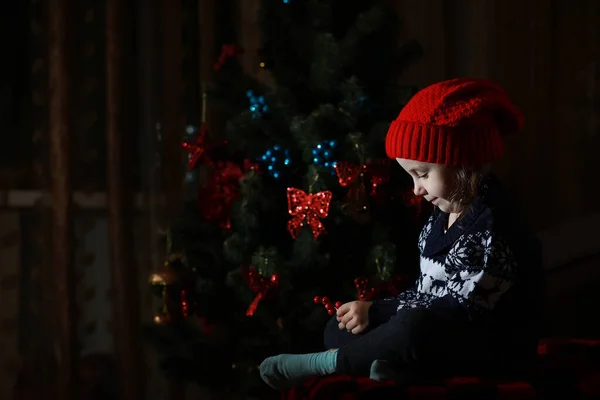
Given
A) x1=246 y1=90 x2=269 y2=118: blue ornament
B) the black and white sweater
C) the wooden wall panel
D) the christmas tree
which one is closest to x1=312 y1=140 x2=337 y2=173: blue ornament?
the christmas tree

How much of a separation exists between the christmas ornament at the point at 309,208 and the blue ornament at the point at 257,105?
21 cm

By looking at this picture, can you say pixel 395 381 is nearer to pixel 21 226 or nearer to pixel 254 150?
pixel 254 150

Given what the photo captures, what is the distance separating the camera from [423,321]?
117cm

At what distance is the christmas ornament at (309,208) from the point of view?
1.60 meters

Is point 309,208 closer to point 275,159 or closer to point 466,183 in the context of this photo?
point 275,159

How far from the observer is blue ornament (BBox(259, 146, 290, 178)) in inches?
67.1

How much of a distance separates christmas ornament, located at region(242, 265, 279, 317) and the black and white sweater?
1.37ft

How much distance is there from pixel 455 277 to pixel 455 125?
0.26 m

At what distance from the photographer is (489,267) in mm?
1198

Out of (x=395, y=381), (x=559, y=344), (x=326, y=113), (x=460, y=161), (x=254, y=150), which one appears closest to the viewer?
(x=395, y=381)

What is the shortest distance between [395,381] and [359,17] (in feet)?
2.78

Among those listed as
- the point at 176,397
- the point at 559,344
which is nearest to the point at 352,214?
the point at 559,344

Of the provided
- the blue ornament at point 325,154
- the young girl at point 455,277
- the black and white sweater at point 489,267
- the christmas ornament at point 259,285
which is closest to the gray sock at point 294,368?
the young girl at point 455,277

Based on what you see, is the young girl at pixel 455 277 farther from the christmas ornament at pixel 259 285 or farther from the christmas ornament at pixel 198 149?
the christmas ornament at pixel 198 149
